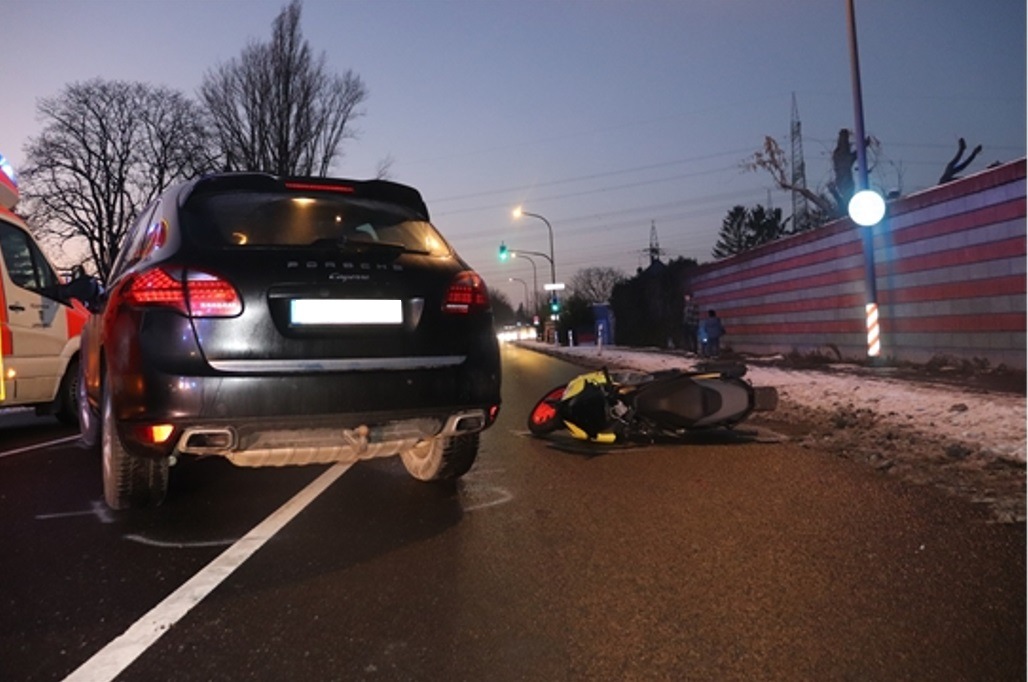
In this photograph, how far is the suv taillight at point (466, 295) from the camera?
3.98 meters

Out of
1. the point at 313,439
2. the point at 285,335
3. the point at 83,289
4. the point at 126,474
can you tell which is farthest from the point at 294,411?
the point at 83,289

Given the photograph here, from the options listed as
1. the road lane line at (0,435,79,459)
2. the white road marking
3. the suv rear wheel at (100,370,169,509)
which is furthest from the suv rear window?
the road lane line at (0,435,79,459)

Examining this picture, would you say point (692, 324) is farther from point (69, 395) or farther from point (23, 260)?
point (23, 260)

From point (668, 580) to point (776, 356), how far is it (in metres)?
18.2

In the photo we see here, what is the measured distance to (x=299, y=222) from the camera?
397 centimetres

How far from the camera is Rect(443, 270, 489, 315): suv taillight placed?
3984mm

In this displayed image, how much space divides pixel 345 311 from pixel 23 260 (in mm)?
5640

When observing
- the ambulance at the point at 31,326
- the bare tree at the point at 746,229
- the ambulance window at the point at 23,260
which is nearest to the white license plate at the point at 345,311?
the ambulance at the point at 31,326

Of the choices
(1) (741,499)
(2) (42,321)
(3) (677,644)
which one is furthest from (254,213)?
(2) (42,321)

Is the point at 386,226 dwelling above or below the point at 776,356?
above

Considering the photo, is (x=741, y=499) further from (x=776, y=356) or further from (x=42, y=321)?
(x=776, y=356)

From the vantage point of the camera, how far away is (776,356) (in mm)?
20266

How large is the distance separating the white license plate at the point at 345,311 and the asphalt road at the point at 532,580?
1094 millimetres

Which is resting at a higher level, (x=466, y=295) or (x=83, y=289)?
(x=83, y=289)
